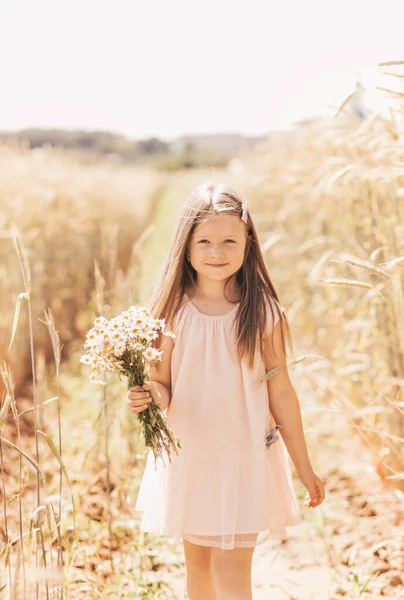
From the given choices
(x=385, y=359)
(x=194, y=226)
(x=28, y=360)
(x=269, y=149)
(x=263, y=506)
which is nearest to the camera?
(x=263, y=506)

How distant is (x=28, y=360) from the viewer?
5.97 metres

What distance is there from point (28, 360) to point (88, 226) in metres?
1.98

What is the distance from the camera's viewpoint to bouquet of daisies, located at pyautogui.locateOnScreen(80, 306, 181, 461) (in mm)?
1862

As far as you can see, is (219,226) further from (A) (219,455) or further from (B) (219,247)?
(A) (219,455)

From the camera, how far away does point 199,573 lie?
2250 mm

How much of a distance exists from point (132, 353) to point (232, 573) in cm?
71

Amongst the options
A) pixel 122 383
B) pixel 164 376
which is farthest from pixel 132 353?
pixel 122 383

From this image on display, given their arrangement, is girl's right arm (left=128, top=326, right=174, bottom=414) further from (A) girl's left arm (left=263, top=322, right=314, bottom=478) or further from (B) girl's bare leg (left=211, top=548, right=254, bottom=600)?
(B) girl's bare leg (left=211, top=548, right=254, bottom=600)

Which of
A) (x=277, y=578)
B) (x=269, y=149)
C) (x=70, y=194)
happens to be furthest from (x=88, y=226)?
(x=277, y=578)

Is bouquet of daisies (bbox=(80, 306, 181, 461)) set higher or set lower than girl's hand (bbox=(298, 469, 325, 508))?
higher

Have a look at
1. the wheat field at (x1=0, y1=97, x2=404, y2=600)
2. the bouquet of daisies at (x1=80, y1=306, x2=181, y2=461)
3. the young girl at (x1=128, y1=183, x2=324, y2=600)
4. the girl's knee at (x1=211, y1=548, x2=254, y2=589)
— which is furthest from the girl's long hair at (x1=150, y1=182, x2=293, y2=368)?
the girl's knee at (x1=211, y1=548, x2=254, y2=589)

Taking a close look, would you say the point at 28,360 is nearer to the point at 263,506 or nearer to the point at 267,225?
the point at 267,225

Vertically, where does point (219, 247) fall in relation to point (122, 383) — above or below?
above

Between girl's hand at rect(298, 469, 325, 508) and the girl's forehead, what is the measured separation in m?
0.74
